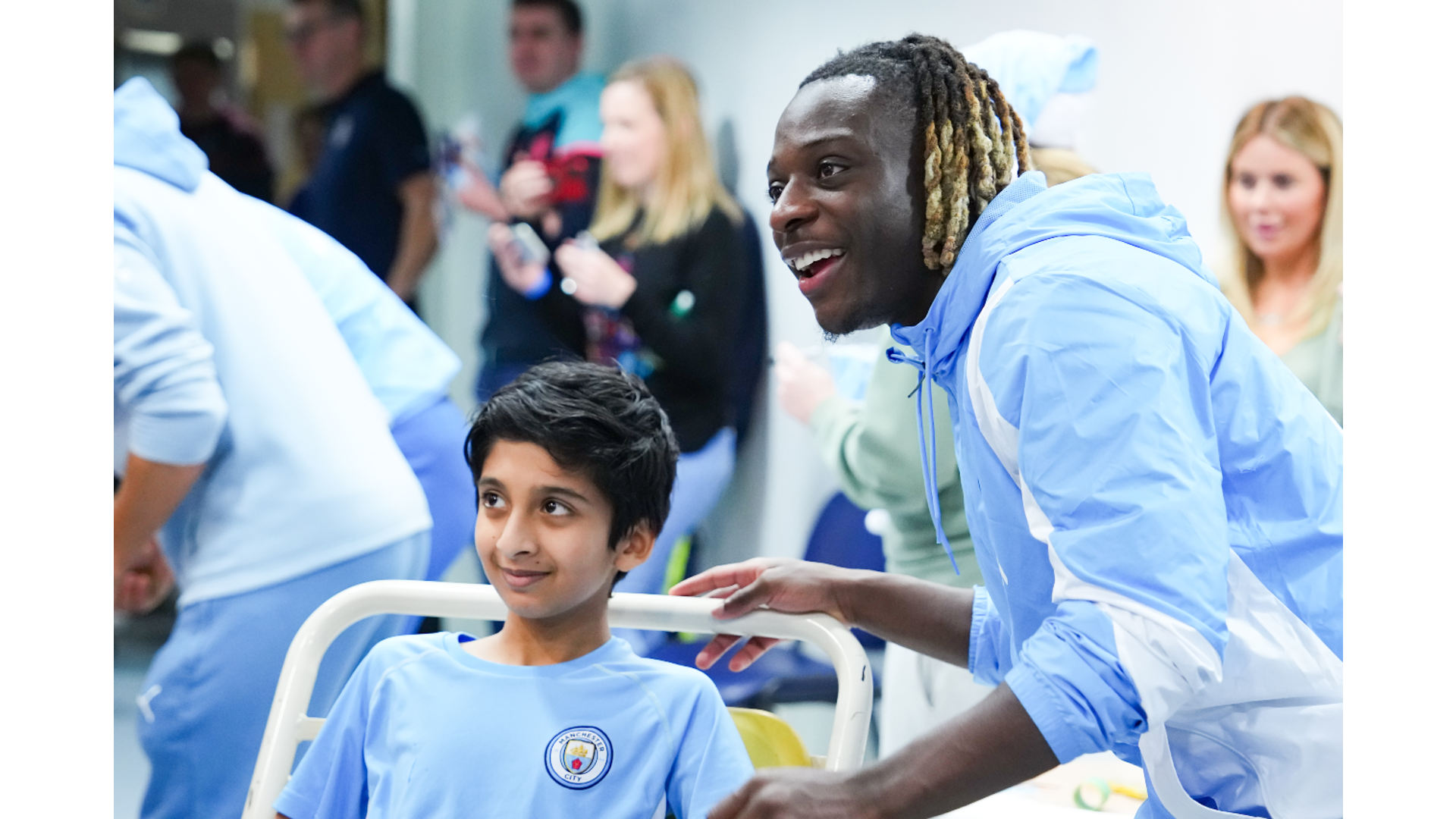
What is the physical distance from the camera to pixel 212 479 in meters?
2.07

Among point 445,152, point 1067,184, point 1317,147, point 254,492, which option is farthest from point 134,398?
point 1317,147

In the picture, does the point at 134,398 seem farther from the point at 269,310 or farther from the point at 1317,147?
the point at 1317,147

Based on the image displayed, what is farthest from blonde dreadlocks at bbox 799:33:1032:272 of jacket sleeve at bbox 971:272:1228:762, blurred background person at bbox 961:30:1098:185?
blurred background person at bbox 961:30:1098:185

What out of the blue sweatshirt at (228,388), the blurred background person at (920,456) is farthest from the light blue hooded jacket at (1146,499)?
the blue sweatshirt at (228,388)

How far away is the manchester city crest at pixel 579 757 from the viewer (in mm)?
1168

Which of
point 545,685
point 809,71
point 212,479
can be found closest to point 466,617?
point 545,685

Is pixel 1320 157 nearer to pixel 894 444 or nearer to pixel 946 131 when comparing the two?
pixel 894 444

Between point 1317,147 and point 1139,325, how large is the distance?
212 cm

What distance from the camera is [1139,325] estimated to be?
32.9 inches

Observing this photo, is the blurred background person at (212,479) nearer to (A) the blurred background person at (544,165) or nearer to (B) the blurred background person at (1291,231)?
(A) the blurred background person at (544,165)

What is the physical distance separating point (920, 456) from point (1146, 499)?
1.13 metres

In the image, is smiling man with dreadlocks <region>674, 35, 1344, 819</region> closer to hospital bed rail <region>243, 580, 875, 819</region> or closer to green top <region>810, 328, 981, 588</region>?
hospital bed rail <region>243, 580, 875, 819</region>

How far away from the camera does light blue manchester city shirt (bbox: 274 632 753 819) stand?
1.16 metres

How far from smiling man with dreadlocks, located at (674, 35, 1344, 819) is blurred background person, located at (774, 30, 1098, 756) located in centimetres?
69
